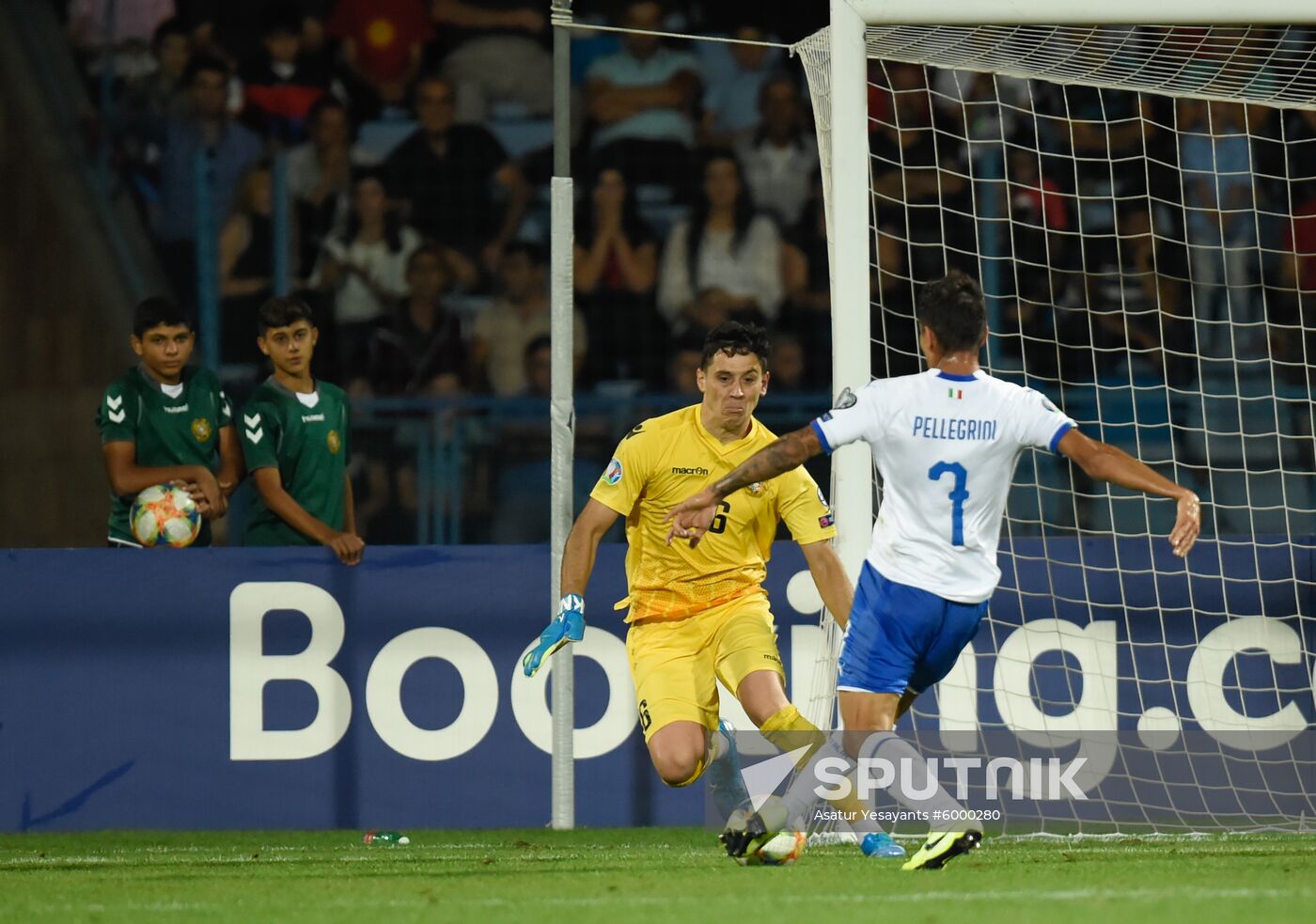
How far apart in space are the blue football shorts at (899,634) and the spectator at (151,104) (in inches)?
299

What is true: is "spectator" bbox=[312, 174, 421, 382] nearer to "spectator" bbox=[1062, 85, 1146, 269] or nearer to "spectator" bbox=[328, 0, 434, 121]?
"spectator" bbox=[328, 0, 434, 121]

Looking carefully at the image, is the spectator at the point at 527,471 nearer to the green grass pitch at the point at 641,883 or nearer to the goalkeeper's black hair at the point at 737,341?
the green grass pitch at the point at 641,883

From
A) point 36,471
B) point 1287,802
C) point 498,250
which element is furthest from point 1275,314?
point 36,471

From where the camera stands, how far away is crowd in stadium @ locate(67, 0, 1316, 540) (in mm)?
11359

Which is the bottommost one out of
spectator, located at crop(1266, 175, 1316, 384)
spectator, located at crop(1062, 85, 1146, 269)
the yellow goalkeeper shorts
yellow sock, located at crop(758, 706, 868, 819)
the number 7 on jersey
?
yellow sock, located at crop(758, 706, 868, 819)

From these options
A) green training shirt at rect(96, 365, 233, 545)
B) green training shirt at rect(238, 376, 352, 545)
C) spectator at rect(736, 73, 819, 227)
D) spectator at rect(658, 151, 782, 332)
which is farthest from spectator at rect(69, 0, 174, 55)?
green training shirt at rect(238, 376, 352, 545)

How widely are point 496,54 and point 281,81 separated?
139 centimetres

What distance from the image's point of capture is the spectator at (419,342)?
37.7 feet

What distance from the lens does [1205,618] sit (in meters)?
8.45

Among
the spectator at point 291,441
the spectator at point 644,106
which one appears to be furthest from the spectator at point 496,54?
the spectator at point 291,441

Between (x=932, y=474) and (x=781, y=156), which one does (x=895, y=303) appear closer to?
(x=781, y=156)

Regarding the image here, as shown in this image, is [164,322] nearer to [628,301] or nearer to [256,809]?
[256,809]

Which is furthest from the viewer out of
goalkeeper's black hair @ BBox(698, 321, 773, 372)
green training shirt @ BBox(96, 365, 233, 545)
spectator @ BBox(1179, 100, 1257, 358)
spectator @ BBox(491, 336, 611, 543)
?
spectator @ BBox(1179, 100, 1257, 358)

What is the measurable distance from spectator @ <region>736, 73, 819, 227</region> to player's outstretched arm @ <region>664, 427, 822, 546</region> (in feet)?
20.9
